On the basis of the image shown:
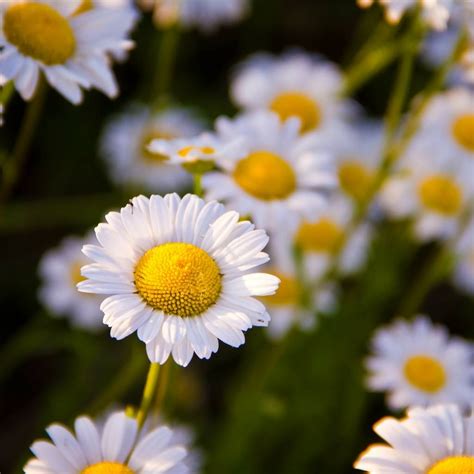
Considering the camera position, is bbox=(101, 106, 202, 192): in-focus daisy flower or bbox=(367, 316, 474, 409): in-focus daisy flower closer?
bbox=(367, 316, 474, 409): in-focus daisy flower

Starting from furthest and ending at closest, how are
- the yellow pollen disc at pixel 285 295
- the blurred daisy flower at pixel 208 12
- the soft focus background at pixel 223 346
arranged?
the blurred daisy flower at pixel 208 12 → the yellow pollen disc at pixel 285 295 → the soft focus background at pixel 223 346

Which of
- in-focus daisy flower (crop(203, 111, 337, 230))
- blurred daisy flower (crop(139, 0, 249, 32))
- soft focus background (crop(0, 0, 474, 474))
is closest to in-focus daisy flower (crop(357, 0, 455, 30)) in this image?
in-focus daisy flower (crop(203, 111, 337, 230))

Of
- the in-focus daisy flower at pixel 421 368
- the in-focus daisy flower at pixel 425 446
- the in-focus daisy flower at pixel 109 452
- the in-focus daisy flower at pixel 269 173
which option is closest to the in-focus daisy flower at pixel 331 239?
the in-focus daisy flower at pixel 421 368

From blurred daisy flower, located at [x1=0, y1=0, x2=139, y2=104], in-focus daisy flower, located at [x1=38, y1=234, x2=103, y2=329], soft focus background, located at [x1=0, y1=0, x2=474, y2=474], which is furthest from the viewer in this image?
in-focus daisy flower, located at [x1=38, y1=234, x2=103, y2=329]

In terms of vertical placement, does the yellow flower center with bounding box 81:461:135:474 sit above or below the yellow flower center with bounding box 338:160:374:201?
below

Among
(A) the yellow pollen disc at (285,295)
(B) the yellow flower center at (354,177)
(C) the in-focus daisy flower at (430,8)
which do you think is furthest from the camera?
(B) the yellow flower center at (354,177)

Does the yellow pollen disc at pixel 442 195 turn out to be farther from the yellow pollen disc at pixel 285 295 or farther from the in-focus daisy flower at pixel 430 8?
the in-focus daisy flower at pixel 430 8

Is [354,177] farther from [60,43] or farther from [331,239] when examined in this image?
[60,43]

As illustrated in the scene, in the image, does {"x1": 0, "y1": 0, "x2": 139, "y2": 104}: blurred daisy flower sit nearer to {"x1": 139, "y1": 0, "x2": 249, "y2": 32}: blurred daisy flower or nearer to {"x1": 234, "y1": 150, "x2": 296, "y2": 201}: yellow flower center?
{"x1": 234, "y1": 150, "x2": 296, "y2": 201}: yellow flower center
